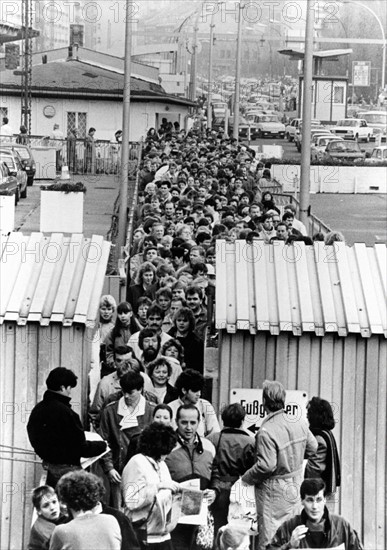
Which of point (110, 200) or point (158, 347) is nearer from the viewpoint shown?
point (158, 347)

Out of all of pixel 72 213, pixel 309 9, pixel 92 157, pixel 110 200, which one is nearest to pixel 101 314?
pixel 72 213

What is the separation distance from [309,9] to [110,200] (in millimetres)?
20430

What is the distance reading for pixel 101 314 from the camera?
47.5 ft

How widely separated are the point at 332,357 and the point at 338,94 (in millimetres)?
76038

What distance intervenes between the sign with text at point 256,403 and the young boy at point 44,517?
262 centimetres

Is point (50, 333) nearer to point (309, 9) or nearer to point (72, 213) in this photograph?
point (72, 213)

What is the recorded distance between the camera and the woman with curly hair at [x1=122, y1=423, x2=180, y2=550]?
8992mm

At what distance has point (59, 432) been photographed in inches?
391

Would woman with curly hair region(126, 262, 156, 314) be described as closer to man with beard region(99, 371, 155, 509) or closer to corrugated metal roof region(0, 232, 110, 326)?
corrugated metal roof region(0, 232, 110, 326)

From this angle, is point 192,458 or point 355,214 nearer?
point 192,458

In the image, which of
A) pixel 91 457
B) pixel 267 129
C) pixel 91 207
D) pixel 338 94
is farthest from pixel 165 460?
pixel 267 129

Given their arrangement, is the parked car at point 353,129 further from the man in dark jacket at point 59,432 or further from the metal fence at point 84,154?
the man in dark jacket at point 59,432

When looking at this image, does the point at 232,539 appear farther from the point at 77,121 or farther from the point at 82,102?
the point at 77,121

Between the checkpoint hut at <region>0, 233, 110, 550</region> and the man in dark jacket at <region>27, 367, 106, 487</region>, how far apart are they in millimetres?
739
